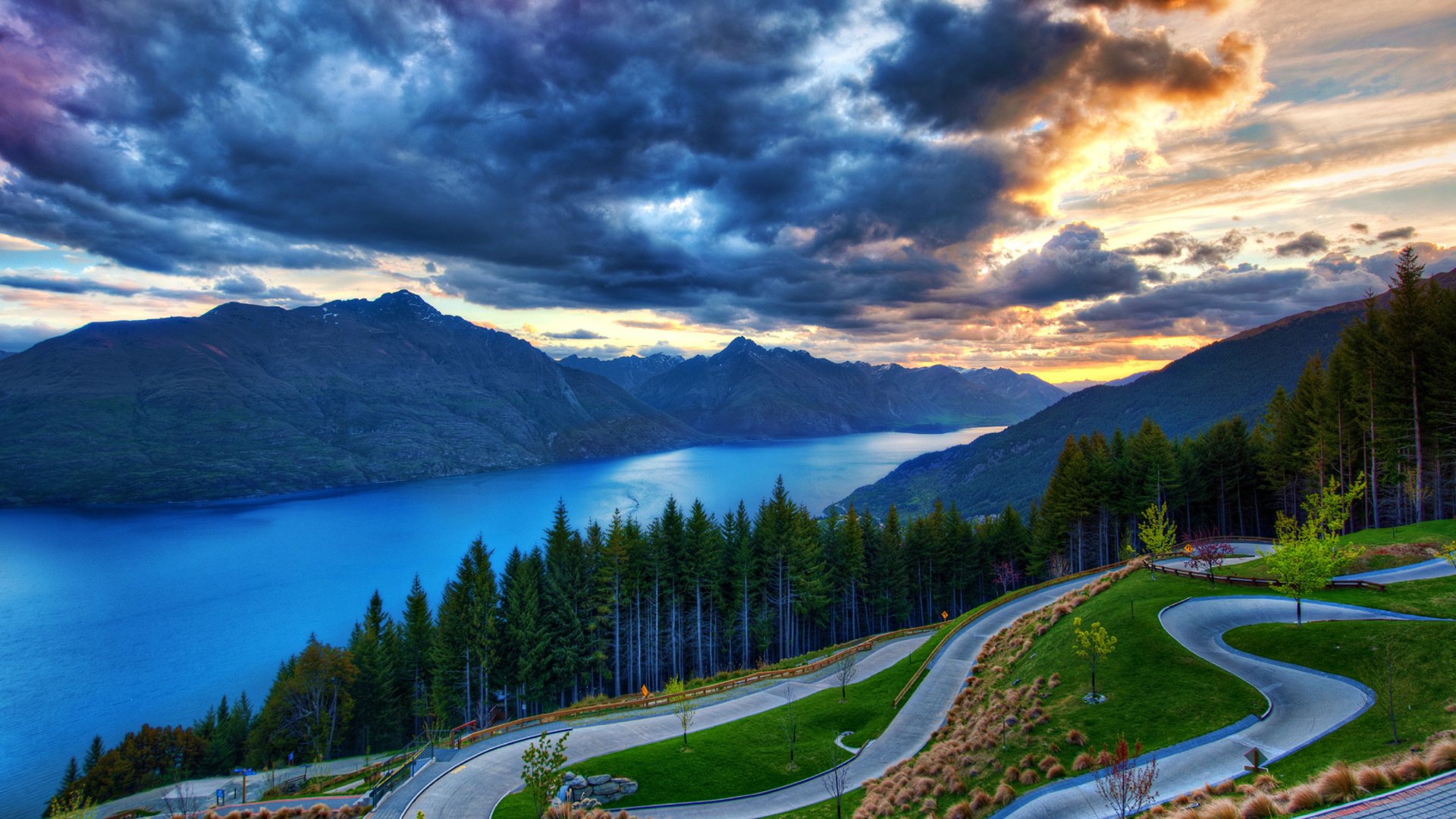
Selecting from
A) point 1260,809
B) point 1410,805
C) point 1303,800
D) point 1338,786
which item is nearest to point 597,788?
point 1260,809

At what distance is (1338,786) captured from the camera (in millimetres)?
11461

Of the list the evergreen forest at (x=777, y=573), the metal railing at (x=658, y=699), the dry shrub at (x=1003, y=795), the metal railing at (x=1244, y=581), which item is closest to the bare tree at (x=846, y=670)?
the metal railing at (x=658, y=699)

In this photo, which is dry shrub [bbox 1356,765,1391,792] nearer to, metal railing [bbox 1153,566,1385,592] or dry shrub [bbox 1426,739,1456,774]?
dry shrub [bbox 1426,739,1456,774]

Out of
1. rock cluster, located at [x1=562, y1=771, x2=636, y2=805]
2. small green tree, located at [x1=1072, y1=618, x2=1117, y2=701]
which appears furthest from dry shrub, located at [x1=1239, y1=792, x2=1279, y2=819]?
rock cluster, located at [x1=562, y1=771, x2=636, y2=805]

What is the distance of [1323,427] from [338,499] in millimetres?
234821

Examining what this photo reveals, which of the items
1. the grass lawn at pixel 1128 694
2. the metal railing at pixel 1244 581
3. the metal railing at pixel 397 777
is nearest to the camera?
the grass lawn at pixel 1128 694

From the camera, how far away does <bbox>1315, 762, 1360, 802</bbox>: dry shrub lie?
11336 mm

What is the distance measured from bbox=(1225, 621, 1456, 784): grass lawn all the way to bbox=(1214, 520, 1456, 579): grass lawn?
36.6ft

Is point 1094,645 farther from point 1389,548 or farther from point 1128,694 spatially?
point 1389,548

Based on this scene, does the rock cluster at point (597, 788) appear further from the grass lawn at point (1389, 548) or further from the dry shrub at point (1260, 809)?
the grass lawn at point (1389, 548)

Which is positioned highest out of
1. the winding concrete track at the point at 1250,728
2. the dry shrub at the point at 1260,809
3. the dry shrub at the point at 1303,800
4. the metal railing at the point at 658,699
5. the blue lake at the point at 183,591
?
the dry shrub at the point at 1303,800

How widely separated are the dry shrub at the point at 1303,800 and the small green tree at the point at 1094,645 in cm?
988

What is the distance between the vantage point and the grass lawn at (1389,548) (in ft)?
97.2

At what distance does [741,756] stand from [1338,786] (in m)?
20.5
